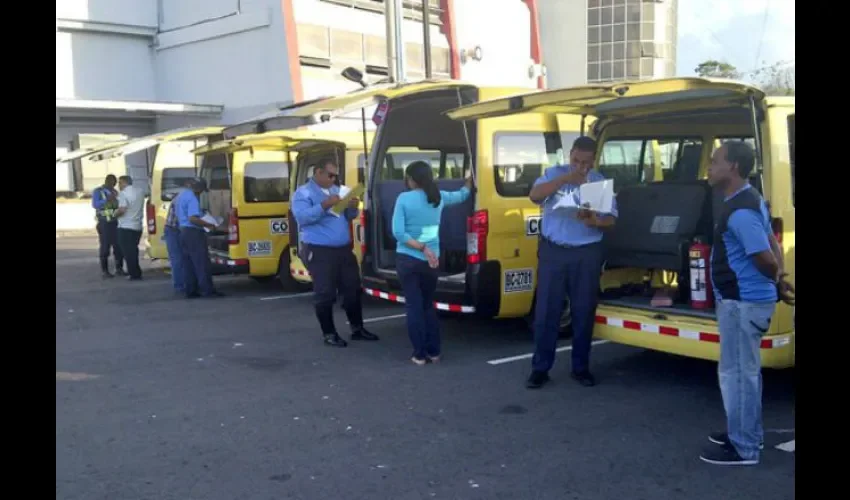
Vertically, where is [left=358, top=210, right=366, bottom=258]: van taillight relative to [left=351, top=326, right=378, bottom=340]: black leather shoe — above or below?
above

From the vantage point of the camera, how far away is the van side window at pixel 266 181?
36.5 feet

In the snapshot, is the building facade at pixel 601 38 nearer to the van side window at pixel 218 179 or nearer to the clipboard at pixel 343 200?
the van side window at pixel 218 179

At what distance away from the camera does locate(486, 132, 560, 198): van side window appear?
7238 mm

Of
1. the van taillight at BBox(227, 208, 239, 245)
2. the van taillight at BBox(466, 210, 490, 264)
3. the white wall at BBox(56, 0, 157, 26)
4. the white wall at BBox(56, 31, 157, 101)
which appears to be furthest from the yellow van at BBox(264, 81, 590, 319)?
the white wall at BBox(56, 0, 157, 26)

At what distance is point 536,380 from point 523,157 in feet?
7.17

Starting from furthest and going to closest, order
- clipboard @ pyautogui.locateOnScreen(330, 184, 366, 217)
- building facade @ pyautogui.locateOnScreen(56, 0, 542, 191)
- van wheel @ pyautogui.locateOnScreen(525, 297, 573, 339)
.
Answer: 1. building facade @ pyautogui.locateOnScreen(56, 0, 542, 191)
2. clipboard @ pyautogui.locateOnScreen(330, 184, 366, 217)
3. van wheel @ pyautogui.locateOnScreen(525, 297, 573, 339)

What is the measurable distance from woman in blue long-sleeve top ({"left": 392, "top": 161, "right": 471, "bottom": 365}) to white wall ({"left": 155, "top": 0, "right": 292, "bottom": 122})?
1600cm

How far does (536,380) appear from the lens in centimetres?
616

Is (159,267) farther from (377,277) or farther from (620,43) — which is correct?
(620,43)

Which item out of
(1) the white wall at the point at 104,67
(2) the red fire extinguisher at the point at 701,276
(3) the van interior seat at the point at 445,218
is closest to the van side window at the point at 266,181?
(3) the van interior seat at the point at 445,218

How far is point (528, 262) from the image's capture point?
7.25m

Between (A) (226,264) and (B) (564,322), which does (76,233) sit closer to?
(A) (226,264)

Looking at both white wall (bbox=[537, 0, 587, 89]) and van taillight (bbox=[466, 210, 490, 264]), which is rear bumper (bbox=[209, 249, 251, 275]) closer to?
van taillight (bbox=[466, 210, 490, 264])
